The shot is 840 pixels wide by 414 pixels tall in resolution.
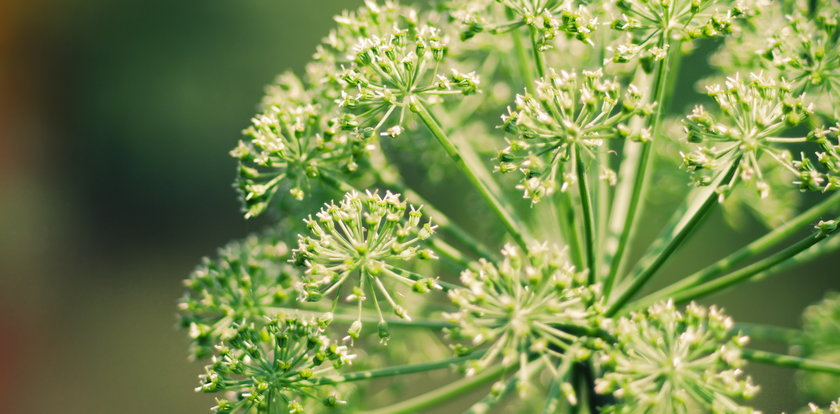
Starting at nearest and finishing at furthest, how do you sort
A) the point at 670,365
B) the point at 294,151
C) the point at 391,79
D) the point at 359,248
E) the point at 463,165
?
the point at 670,365, the point at 359,248, the point at 391,79, the point at 463,165, the point at 294,151

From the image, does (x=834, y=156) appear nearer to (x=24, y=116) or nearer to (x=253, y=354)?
(x=253, y=354)

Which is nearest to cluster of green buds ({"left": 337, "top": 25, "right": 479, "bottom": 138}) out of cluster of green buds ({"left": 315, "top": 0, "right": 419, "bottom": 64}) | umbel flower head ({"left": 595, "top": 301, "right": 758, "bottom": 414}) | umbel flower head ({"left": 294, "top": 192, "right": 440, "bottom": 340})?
umbel flower head ({"left": 294, "top": 192, "right": 440, "bottom": 340})

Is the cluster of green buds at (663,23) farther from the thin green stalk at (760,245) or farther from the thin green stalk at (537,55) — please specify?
the thin green stalk at (760,245)

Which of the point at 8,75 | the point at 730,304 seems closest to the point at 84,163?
the point at 8,75

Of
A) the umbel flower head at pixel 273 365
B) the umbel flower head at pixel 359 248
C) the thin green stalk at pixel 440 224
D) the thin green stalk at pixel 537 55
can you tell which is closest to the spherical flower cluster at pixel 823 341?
the thin green stalk at pixel 440 224

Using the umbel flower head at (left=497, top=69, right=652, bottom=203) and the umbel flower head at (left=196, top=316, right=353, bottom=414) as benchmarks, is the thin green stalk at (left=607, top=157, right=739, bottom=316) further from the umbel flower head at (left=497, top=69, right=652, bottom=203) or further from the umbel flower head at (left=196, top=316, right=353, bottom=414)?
the umbel flower head at (left=196, top=316, right=353, bottom=414)

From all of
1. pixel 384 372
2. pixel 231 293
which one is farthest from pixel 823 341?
pixel 231 293

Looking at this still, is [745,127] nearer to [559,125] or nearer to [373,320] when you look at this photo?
[559,125]
